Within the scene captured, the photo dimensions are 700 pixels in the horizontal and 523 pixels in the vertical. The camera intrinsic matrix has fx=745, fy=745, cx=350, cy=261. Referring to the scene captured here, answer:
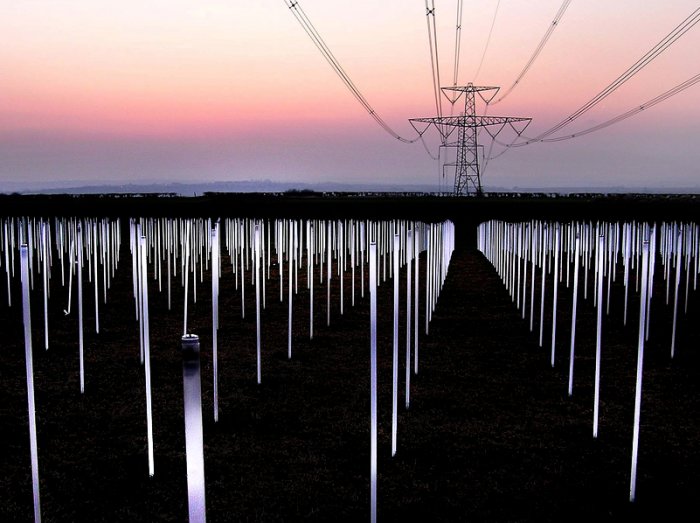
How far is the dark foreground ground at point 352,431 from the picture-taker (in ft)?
22.2

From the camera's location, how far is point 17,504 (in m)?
6.70

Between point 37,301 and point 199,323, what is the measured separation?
552cm

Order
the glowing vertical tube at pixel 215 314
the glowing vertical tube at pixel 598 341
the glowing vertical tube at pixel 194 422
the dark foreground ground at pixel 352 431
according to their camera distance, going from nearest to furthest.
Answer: the glowing vertical tube at pixel 194 422
the dark foreground ground at pixel 352 431
the glowing vertical tube at pixel 598 341
the glowing vertical tube at pixel 215 314

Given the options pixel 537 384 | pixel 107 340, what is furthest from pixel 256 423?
pixel 107 340

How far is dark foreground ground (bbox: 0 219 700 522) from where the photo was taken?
678 cm

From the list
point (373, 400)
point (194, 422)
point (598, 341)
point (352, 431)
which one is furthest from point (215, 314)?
point (194, 422)

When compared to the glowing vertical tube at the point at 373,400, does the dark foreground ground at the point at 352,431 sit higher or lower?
lower

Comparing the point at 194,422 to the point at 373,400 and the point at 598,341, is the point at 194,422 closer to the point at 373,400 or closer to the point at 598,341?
the point at 373,400

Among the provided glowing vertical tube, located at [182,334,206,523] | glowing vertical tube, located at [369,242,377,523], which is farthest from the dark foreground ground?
glowing vertical tube, located at [182,334,206,523]

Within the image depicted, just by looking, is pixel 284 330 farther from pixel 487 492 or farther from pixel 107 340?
pixel 487 492

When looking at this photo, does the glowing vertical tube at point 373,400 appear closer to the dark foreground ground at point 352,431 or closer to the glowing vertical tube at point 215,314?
the dark foreground ground at point 352,431

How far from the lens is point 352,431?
29.0 feet

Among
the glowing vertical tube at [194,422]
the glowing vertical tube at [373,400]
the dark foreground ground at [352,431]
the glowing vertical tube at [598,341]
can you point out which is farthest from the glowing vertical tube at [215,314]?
the glowing vertical tube at [194,422]

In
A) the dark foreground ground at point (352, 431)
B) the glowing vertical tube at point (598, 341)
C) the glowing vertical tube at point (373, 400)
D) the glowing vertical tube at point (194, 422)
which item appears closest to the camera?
the glowing vertical tube at point (194, 422)
